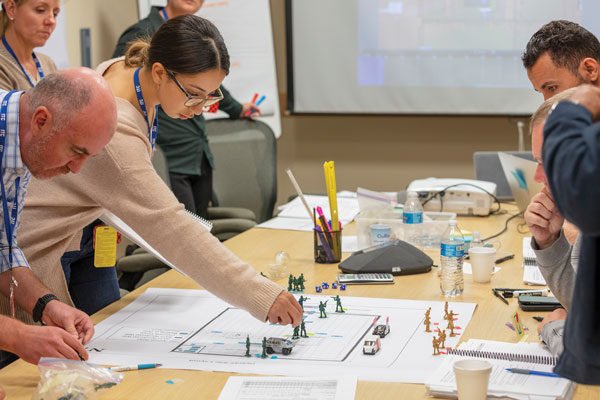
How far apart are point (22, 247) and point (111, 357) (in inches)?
18.3

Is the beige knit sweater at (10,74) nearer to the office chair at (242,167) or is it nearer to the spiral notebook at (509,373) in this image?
the office chair at (242,167)

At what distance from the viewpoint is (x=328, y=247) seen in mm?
2227

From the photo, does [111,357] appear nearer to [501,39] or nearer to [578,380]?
[578,380]

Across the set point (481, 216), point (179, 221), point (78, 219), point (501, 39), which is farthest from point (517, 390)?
point (501, 39)

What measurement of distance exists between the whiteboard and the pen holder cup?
2.46 m

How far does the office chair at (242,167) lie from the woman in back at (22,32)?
1142mm

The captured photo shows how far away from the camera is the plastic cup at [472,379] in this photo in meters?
1.14

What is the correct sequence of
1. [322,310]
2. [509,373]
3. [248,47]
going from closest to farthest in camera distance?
[509,373] → [322,310] → [248,47]

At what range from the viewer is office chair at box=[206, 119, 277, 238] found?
3795 millimetres

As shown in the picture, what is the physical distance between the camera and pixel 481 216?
2932 millimetres

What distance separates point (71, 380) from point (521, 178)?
2040 millimetres

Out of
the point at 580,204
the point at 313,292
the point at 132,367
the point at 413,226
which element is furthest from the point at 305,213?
the point at 580,204

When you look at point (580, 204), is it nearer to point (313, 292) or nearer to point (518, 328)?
point (518, 328)

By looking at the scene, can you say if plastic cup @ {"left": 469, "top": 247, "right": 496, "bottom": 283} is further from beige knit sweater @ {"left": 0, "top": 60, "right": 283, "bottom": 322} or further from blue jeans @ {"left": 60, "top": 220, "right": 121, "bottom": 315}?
blue jeans @ {"left": 60, "top": 220, "right": 121, "bottom": 315}
